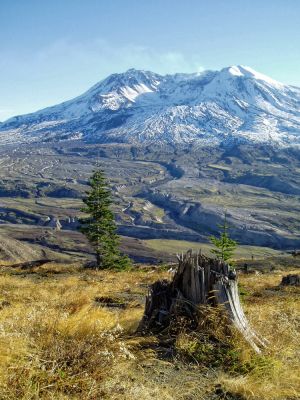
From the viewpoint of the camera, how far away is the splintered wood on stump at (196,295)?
277 inches

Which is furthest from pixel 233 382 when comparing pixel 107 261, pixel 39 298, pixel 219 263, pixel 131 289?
pixel 107 261

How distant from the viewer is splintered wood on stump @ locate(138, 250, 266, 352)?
7031 millimetres

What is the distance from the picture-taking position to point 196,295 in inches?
285

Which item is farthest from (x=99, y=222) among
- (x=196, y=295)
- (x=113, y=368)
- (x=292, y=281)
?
(x=113, y=368)

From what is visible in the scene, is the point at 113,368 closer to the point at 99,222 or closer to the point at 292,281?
the point at 292,281

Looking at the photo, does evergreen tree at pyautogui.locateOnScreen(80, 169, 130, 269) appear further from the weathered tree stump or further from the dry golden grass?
the dry golden grass

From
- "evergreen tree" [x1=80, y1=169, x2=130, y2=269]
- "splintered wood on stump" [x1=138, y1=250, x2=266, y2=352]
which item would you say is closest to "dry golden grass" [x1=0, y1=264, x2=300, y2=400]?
"splintered wood on stump" [x1=138, y1=250, x2=266, y2=352]

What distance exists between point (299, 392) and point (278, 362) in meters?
0.69

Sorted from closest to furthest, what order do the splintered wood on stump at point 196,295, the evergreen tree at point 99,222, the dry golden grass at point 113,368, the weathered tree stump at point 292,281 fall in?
the dry golden grass at point 113,368 → the splintered wood on stump at point 196,295 → the weathered tree stump at point 292,281 → the evergreen tree at point 99,222

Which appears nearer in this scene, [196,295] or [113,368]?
[113,368]

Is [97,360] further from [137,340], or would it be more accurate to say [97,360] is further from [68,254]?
[68,254]

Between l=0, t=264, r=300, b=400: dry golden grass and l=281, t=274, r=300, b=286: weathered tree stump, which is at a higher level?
l=0, t=264, r=300, b=400: dry golden grass

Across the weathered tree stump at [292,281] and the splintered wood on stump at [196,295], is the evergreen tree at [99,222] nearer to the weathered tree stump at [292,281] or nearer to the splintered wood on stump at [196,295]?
the weathered tree stump at [292,281]

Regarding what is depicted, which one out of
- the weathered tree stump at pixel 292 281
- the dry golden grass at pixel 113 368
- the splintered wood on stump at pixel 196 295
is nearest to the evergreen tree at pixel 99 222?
the weathered tree stump at pixel 292 281
